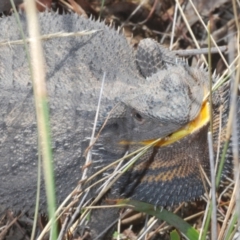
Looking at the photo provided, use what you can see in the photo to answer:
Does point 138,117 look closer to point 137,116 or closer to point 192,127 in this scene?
point 137,116

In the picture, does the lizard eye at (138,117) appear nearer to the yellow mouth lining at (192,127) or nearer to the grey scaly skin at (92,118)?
the grey scaly skin at (92,118)

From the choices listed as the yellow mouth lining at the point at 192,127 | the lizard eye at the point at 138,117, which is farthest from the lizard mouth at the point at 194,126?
the lizard eye at the point at 138,117

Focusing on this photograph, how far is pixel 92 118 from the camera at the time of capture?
2.44m

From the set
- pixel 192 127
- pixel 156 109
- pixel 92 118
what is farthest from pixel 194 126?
pixel 92 118

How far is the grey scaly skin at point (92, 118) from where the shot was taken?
2.30 m

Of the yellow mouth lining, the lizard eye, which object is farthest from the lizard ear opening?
Answer: the yellow mouth lining

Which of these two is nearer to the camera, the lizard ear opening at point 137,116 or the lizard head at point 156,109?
the lizard head at point 156,109

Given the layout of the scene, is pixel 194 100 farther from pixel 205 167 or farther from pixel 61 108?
pixel 61 108

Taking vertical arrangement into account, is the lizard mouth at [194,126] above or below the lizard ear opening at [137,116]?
below

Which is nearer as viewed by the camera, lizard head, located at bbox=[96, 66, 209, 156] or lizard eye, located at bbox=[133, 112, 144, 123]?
lizard head, located at bbox=[96, 66, 209, 156]

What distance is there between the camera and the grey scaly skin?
2.30 meters

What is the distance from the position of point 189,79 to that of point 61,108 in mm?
524

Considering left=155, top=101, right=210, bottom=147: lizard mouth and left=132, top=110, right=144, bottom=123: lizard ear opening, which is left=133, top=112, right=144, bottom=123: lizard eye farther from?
left=155, top=101, right=210, bottom=147: lizard mouth

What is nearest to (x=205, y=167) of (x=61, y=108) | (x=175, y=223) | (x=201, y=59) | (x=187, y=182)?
(x=187, y=182)
